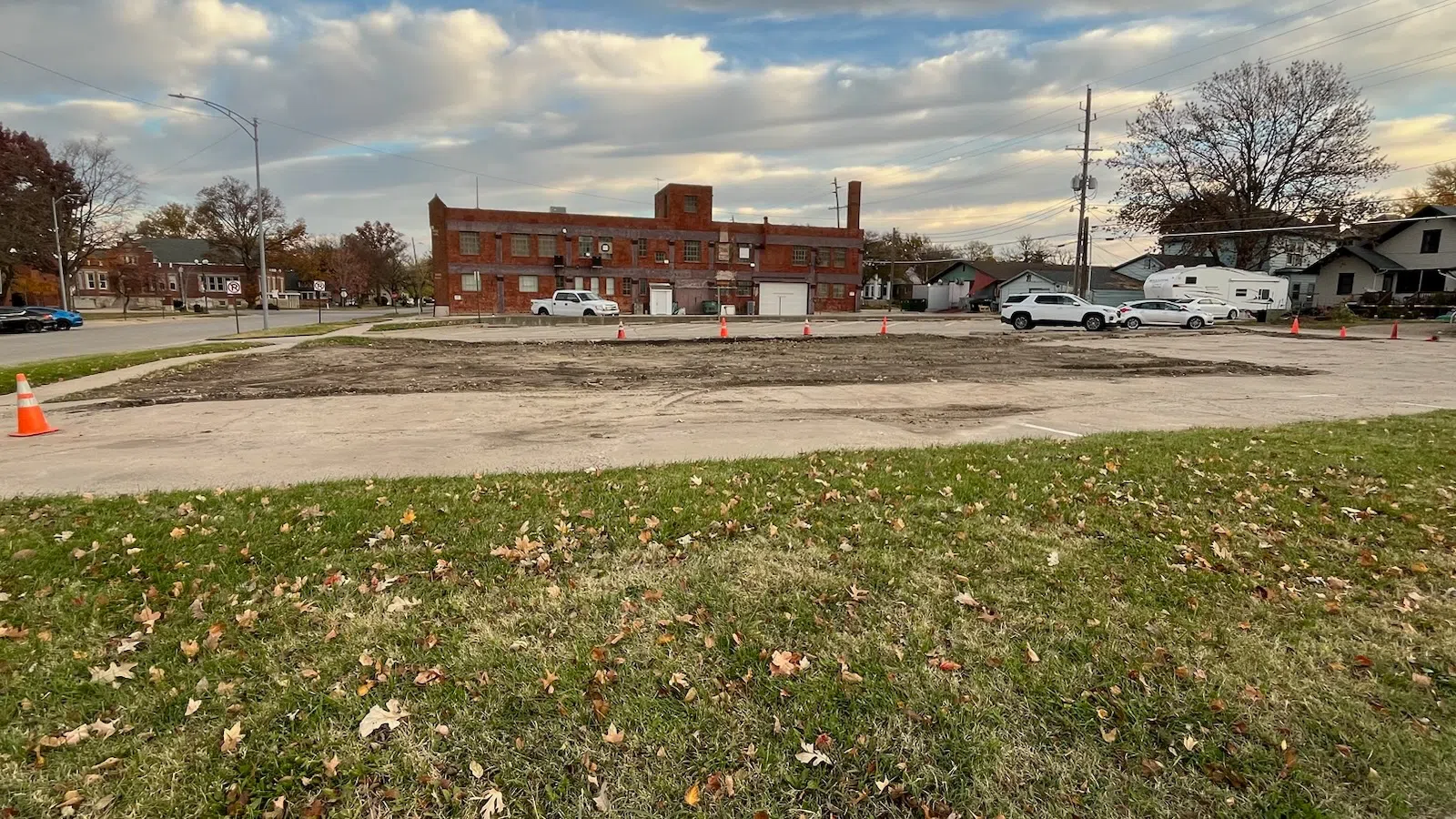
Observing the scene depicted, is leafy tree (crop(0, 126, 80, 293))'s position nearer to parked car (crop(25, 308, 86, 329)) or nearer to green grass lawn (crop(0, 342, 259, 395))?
parked car (crop(25, 308, 86, 329))

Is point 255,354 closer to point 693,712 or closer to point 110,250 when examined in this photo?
point 693,712

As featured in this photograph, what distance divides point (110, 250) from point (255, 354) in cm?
6948

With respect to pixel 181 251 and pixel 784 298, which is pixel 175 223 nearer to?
pixel 181 251

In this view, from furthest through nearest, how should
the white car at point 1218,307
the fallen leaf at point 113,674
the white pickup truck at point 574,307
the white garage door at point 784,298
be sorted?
the white garage door at point 784,298 < the white pickup truck at point 574,307 < the white car at point 1218,307 < the fallen leaf at point 113,674

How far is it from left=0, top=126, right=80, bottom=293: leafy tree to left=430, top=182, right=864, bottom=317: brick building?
2779 cm

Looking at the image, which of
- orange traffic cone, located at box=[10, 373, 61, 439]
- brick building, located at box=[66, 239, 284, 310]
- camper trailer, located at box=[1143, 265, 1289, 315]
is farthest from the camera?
brick building, located at box=[66, 239, 284, 310]

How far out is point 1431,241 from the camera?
48281 mm

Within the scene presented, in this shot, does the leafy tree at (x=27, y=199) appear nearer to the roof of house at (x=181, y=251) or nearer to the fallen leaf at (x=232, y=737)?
the roof of house at (x=181, y=251)

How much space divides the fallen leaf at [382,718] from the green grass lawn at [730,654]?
11mm

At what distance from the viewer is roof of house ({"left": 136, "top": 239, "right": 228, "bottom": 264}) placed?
9594 cm

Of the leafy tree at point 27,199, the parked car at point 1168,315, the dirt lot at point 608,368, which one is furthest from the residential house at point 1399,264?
the leafy tree at point 27,199

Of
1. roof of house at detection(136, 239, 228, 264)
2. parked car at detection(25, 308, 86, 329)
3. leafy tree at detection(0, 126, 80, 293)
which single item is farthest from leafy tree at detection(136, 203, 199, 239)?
parked car at detection(25, 308, 86, 329)

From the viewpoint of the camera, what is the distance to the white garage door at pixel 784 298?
63875 millimetres

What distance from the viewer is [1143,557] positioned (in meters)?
4.67
